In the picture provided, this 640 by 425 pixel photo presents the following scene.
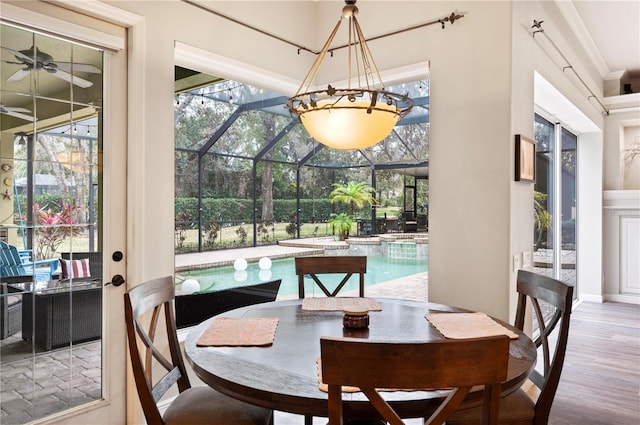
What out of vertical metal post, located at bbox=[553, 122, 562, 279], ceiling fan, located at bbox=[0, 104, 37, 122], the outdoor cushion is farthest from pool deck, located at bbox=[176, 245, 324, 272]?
vertical metal post, located at bbox=[553, 122, 562, 279]

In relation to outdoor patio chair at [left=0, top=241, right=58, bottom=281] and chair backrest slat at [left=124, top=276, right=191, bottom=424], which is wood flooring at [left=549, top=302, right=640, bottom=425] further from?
outdoor patio chair at [left=0, top=241, right=58, bottom=281]

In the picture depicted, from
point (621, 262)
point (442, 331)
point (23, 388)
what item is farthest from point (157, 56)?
point (621, 262)

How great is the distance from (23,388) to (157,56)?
6.18 ft

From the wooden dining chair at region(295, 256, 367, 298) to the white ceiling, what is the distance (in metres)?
2.81

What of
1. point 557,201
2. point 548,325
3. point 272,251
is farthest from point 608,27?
point 272,251

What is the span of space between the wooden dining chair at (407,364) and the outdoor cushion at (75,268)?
184 centimetres

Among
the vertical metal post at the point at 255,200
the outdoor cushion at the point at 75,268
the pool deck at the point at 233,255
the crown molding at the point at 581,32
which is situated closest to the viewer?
the outdoor cushion at the point at 75,268

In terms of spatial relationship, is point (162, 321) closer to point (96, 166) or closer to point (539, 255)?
point (96, 166)

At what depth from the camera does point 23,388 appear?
83.3 inches

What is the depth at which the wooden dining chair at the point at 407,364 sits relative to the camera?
1005mm

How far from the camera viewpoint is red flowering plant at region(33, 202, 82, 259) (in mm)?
2188

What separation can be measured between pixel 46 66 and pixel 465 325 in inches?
93.1

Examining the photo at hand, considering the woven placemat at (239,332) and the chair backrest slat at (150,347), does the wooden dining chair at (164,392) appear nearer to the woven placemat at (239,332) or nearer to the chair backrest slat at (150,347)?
the chair backrest slat at (150,347)

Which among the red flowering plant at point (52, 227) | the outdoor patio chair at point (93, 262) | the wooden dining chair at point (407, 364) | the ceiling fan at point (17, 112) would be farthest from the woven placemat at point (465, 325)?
the ceiling fan at point (17, 112)
